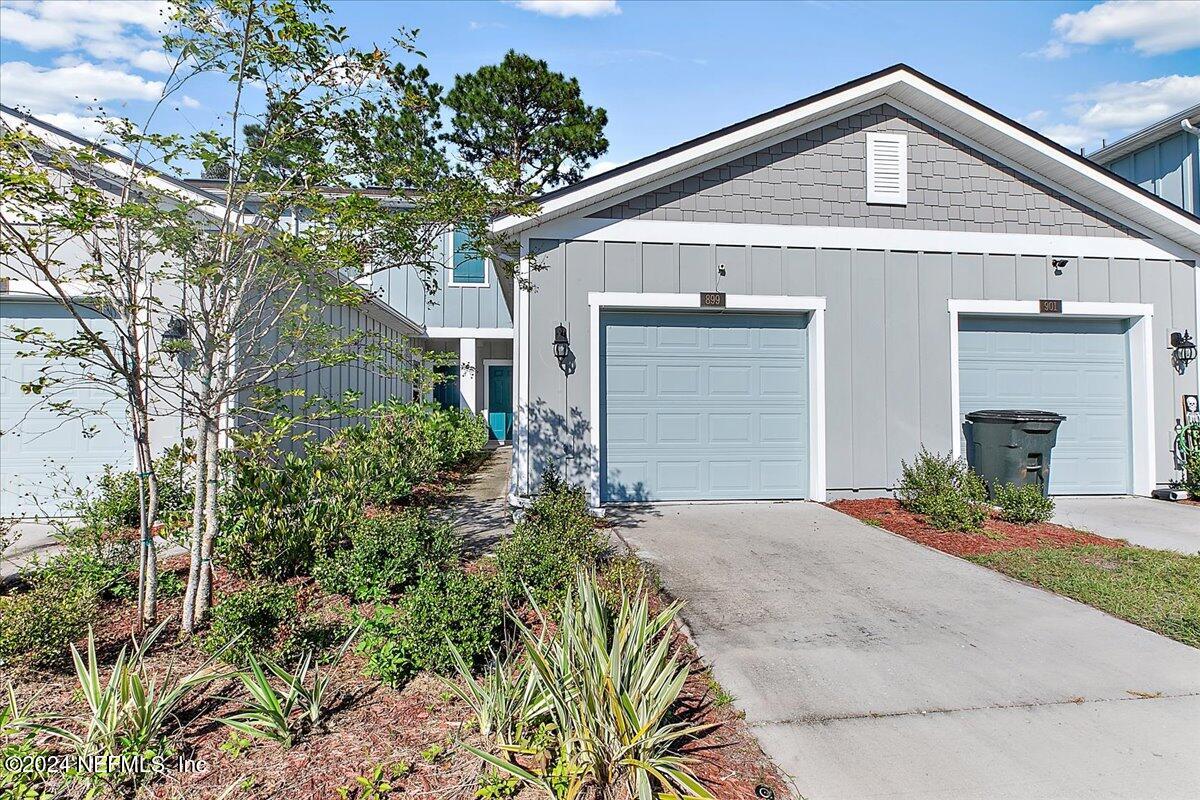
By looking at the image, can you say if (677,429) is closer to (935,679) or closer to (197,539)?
(935,679)

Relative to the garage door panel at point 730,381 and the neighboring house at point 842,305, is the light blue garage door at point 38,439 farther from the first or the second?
the garage door panel at point 730,381

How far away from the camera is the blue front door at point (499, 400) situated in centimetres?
1644

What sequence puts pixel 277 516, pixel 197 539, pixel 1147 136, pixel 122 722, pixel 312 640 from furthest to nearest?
pixel 1147 136
pixel 277 516
pixel 197 539
pixel 312 640
pixel 122 722

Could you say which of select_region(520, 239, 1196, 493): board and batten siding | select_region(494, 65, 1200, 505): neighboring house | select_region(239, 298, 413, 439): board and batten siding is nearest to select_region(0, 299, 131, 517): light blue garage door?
select_region(239, 298, 413, 439): board and batten siding

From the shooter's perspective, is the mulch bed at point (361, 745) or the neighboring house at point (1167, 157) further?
the neighboring house at point (1167, 157)

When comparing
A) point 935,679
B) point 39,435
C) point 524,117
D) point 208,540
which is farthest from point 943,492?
point 524,117

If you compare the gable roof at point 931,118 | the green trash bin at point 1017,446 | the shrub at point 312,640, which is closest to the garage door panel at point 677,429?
the gable roof at point 931,118

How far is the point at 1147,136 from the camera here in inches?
471

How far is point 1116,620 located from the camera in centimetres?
415

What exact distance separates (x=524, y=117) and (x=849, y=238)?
1415 cm

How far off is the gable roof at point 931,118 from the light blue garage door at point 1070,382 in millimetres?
1489

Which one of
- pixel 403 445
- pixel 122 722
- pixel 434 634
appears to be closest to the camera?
pixel 122 722

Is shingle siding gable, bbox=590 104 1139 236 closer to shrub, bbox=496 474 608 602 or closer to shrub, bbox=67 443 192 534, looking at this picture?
shrub, bbox=496 474 608 602

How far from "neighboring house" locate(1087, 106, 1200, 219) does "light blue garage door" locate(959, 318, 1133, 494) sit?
204 inches
